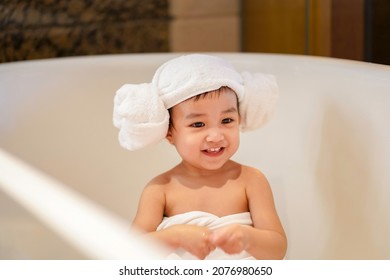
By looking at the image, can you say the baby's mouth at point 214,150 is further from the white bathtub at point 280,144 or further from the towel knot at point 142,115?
the white bathtub at point 280,144

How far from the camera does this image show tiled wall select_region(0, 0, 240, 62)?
7.97ft

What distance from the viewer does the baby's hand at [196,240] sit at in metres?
0.91

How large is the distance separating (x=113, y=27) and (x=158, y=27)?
0.53 ft

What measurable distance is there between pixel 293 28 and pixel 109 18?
671 millimetres

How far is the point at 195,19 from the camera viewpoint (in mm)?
2629

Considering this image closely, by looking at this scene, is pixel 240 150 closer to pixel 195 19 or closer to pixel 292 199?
pixel 292 199

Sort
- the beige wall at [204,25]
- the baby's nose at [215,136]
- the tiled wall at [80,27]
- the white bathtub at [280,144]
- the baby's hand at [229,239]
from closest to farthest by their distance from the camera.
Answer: the baby's hand at [229,239]
the baby's nose at [215,136]
the white bathtub at [280,144]
the tiled wall at [80,27]
the beige wall at [204,25]

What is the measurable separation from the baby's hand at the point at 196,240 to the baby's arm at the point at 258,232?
0.05 feet

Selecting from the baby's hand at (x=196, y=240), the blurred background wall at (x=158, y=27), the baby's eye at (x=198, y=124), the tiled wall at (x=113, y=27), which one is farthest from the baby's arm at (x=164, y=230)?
the tiled wall at (x=113, y=27)

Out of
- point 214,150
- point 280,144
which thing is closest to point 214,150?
point 214,150

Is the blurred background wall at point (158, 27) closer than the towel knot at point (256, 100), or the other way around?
the towel knot at point (256, 100)

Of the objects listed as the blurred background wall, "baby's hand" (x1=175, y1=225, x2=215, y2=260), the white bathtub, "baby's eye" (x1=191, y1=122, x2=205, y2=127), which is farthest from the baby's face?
the blurred background wall

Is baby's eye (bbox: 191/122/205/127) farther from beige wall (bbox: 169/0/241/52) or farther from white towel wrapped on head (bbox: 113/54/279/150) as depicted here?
beige wall (bbox: 169/0/241/52)

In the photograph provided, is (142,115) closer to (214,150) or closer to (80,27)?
(214,150)
